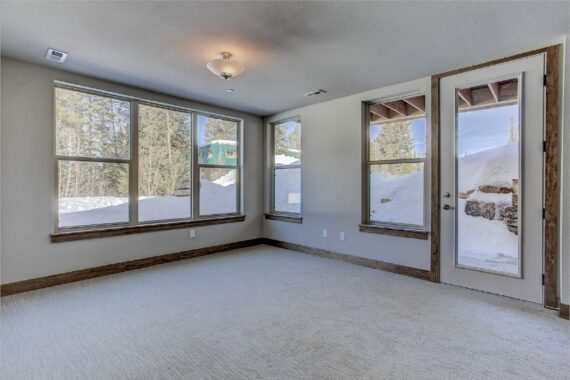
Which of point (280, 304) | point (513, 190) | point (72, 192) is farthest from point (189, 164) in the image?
point (513, 190)

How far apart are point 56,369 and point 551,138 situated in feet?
14.4

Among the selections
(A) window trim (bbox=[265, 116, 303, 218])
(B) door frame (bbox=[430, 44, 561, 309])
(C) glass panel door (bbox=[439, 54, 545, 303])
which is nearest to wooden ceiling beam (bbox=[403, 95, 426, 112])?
(C) glass panel door (bbox=[439, 54, 545, 303])

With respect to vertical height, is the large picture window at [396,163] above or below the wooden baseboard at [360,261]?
above

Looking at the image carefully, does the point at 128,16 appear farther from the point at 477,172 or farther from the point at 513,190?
the point at 513,190

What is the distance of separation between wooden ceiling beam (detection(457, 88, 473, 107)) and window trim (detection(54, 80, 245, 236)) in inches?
139

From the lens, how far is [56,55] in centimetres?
297

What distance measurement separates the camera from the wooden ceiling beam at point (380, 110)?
4.11 m

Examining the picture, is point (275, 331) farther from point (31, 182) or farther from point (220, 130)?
point (220, 130)

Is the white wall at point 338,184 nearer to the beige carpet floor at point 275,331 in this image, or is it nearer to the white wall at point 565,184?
the beige carpet floor at point 275,331

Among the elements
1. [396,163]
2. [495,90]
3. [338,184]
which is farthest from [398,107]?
[338,184]

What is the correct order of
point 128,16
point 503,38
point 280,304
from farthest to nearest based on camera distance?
point 280,304 → point 503,38 → point 128,16

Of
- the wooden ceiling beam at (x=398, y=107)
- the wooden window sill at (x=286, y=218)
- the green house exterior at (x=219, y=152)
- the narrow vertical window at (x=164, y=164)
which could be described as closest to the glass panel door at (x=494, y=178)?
the wooden ceiling beam at (x=398, y=107)

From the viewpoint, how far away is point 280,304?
283 centimetres

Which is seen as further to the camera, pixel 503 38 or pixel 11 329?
pixel 503 38
